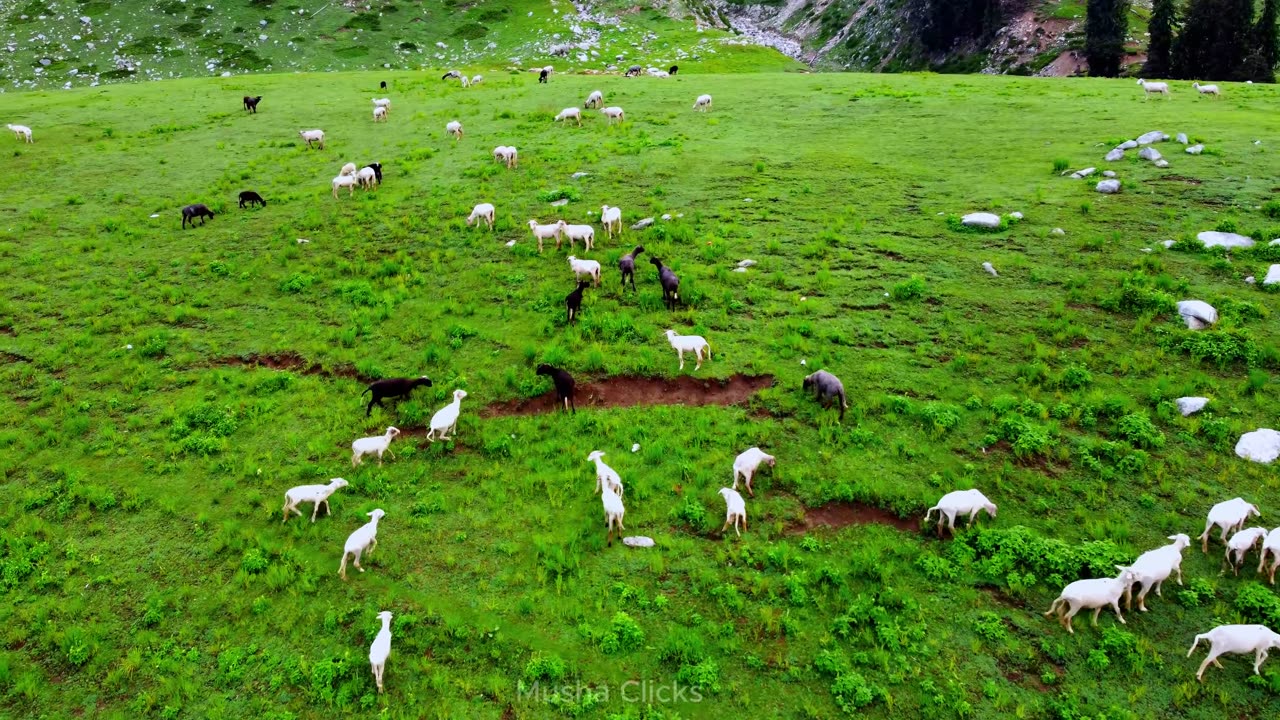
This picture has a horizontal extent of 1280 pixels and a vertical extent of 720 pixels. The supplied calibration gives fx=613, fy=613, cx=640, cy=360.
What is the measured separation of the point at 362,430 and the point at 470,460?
2.71m

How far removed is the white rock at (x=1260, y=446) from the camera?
10.7m

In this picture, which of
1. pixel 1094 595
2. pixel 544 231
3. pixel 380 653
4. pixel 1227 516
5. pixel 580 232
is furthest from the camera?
pixel 544 231

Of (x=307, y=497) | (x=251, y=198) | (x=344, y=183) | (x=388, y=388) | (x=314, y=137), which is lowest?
(x=307, y=497)

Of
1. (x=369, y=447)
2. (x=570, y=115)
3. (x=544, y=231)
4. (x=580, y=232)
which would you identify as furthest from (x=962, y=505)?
(x=570, y=115)

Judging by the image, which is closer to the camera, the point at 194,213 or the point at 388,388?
the point at 388,388

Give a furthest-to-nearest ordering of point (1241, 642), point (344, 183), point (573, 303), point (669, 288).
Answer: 1. point (344, 183)
2. point (669, 288)
3. point (573, 303)
4. point (1241, 642)

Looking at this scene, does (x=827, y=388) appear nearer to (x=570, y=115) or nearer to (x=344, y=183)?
(x=344, y=183)

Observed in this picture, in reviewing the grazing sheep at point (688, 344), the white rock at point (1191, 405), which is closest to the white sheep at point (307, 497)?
the grazing sheep at point (688, 344)

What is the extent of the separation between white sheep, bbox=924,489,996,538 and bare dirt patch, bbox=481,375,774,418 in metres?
4.56

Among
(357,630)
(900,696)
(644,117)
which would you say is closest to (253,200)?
(644,117)

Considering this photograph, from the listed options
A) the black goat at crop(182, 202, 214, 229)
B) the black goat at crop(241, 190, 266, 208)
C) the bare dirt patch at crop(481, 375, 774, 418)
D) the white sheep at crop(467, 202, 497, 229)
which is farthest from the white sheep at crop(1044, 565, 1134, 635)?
the black goat at crop(182, 202, 214, 229)

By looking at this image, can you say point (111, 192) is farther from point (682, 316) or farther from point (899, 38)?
point (899, 38)

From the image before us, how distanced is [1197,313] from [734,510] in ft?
40.4

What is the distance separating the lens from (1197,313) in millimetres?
14016
